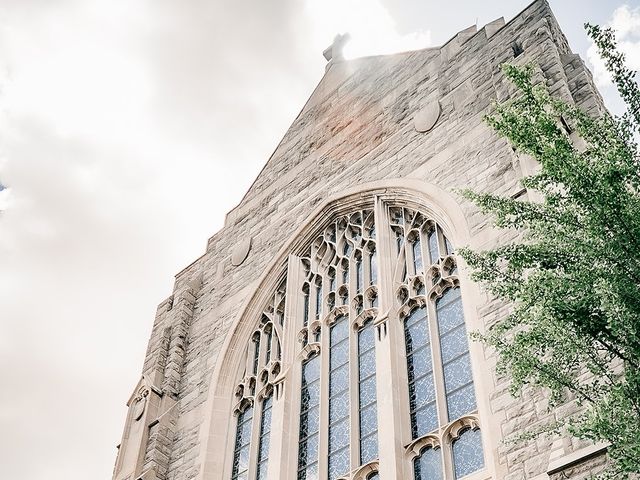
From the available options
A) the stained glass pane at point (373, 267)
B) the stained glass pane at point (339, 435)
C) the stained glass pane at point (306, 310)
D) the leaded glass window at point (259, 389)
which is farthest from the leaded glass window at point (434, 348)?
the leaded glass window at point (259, 389)

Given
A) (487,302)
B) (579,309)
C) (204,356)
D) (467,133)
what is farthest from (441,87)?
(579,309)

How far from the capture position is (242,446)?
11562 millimetres

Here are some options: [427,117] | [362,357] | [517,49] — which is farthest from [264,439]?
[517,49]

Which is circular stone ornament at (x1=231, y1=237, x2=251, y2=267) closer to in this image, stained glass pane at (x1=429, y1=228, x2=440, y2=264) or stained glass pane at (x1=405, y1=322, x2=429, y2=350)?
stained glass pane at (x1=429, y1=228, x2=440, y2=264)

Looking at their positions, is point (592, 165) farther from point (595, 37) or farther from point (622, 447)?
point (622, 447)

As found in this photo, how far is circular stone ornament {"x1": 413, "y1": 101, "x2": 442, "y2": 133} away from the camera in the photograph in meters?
12.2

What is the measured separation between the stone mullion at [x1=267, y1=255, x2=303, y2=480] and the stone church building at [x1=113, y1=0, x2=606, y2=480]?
0.02 meters

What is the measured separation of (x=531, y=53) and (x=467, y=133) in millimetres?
1370

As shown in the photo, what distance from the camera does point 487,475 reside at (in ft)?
25.4

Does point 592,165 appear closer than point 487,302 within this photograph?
Yes

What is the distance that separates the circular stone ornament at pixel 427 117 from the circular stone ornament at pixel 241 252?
3835mm

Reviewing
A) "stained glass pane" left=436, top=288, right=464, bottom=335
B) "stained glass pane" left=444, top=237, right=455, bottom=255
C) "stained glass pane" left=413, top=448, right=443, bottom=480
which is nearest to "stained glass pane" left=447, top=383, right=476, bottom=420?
"stained glass pane" left=413, top=448, right=443, bottom=480

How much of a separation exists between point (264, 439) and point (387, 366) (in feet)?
8.38

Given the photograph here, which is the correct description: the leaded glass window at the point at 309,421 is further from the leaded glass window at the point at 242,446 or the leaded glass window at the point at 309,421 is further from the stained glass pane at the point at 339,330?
the leaded glass window at the point at 242,446
